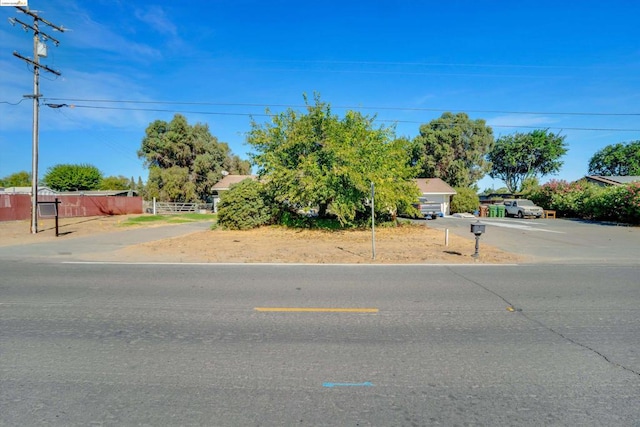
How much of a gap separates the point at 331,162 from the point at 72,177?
6907 centimetres

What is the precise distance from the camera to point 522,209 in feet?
106

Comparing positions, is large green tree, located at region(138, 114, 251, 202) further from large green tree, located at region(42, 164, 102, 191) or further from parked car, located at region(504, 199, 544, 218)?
parked car, located at region(504, 199, 544, 218)

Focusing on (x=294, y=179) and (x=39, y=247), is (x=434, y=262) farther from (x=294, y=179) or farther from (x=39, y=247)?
(x=39, y=247)

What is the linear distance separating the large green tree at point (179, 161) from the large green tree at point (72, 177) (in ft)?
87.6

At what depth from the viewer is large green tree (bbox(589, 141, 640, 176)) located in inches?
2506

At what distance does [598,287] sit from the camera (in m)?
6.89

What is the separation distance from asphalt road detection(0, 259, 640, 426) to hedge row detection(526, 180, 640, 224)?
72.3 ft

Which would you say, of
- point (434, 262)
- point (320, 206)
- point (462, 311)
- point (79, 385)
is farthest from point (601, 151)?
point (79, 385)

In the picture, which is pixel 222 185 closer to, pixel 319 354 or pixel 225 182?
pixel 225 182

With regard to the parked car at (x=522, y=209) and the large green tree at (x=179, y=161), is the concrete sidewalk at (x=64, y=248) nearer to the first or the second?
the parked car at (x=522, y=209)

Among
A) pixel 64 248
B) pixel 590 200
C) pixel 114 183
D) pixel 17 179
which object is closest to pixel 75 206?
pixel 64 248

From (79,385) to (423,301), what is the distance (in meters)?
4.76

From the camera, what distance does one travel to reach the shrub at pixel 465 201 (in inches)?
1574

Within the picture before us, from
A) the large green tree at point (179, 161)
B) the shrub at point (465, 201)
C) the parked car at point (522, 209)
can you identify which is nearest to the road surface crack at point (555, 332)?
the parked car at point (522, 209)
